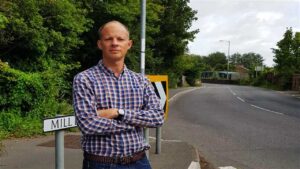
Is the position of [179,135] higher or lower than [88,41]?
lower

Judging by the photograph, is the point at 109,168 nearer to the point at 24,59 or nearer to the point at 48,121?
the point at 48,121

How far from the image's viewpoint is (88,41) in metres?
20.1

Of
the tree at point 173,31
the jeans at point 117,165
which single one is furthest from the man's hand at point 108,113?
the tree at point 173,31

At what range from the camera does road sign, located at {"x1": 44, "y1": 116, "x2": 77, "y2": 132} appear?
12.6ft

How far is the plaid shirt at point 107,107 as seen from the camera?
2893 millimetres

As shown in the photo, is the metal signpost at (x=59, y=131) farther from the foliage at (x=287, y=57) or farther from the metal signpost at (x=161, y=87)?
the foliage at (x=287, y=57)

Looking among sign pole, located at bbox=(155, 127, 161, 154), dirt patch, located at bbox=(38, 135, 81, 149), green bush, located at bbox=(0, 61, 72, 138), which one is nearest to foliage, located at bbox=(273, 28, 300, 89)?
green bush, located at bbox=(0, 61, 72, 138)

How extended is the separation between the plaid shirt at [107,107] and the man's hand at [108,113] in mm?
25

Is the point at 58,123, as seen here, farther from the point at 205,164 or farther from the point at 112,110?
the point at 205,164

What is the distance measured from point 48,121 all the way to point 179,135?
8.76 m

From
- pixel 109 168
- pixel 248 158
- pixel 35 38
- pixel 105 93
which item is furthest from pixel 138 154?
pixel 35 38

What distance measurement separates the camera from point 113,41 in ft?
10.0

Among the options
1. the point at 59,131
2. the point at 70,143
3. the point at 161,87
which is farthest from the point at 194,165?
the point at 59,131

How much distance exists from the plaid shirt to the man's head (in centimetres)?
9
